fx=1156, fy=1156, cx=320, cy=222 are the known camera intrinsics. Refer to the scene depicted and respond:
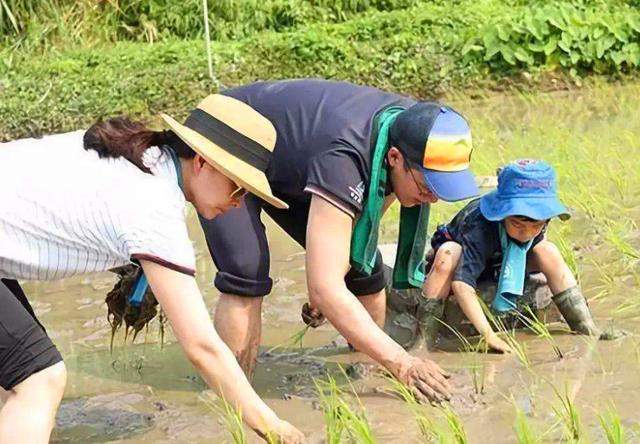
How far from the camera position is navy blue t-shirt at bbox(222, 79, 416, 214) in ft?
10.8

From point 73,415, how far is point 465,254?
145 cm

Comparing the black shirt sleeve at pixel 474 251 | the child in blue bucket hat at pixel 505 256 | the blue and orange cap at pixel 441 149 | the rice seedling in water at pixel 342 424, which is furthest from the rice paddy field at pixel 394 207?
the blue and orange cap at pixel 441 149

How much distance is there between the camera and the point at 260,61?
987 centimetres

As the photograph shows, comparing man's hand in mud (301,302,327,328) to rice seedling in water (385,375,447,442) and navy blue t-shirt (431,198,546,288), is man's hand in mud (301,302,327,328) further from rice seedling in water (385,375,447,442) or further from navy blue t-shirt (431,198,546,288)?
rice seedling in water (385,375,447,442)

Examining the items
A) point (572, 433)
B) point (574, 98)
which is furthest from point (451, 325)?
point (574, 98)

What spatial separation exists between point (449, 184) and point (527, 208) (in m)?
0.73

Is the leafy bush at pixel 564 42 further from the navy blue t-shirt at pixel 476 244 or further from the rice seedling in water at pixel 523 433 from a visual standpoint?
the rice seedling in water at pixel 523 433

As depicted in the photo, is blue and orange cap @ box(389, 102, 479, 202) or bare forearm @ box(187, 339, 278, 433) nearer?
bare forearm @ box(187, 339, 278, 433)

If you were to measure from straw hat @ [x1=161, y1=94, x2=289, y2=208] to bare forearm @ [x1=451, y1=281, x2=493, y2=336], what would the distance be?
1351 mm

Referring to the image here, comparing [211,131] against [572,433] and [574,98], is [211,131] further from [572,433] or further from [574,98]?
[574,98]

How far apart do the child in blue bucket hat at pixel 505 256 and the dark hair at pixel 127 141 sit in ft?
4.76

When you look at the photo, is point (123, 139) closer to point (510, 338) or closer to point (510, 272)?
point (510, 338)

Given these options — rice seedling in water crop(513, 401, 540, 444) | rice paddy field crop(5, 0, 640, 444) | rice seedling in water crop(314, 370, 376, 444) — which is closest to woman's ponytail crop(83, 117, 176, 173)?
rice paddy field crop(5, 0, 640, 444)

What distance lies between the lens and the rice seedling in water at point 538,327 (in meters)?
3.73
